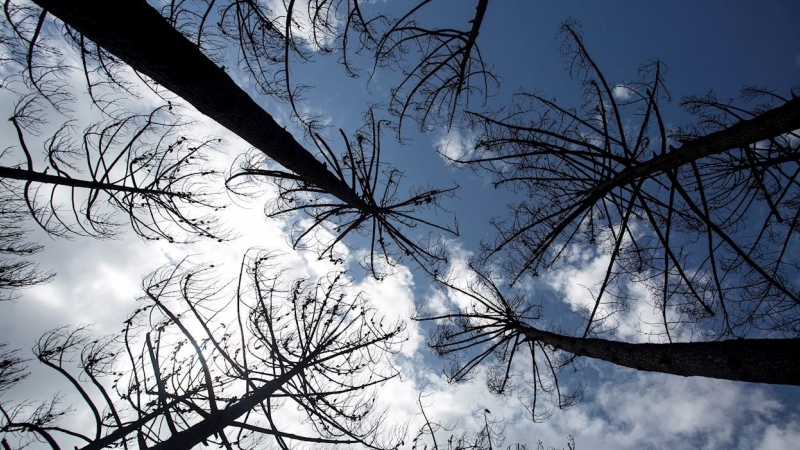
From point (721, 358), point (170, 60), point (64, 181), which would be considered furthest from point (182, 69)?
point (721, 358)

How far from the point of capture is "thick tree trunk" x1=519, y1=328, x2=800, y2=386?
2.93 metres

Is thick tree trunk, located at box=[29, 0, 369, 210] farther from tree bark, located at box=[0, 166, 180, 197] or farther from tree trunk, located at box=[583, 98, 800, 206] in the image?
tree trunk, located at box=[583, 98, 800, 206]

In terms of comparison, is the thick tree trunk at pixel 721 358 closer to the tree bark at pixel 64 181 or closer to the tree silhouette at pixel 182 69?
the tree silhouette at pixel 182 69

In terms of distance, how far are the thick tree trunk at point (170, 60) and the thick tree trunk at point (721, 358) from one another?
15.4ft

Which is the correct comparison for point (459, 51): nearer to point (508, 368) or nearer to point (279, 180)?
point (279, 180)

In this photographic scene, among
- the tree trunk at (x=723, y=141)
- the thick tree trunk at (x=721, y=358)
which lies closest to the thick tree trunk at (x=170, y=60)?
the tree trunk at (x=723, y=141)

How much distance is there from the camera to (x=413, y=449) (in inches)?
242

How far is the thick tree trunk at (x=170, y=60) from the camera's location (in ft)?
8.27

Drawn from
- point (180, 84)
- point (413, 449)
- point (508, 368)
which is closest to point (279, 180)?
point (180, 84)

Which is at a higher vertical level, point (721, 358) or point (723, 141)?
point (723, 141)

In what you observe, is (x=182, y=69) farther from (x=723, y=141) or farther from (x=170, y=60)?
(x=723, y=141)

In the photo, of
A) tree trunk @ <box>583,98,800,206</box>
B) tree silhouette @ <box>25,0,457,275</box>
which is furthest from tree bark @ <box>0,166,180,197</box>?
tree trunk @ <box>583,98,800,206</box>

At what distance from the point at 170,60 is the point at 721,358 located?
539cm

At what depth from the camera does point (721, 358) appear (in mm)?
3303
